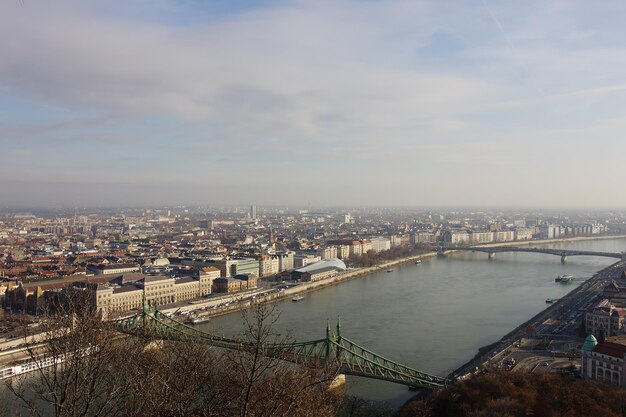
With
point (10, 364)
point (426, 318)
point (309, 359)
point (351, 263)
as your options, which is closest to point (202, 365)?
point (309, 359)

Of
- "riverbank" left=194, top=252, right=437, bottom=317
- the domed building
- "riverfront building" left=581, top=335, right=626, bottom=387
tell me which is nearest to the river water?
"riverbank" left=194, top=252, right=437, bottom=317

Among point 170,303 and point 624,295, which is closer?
point 624,295

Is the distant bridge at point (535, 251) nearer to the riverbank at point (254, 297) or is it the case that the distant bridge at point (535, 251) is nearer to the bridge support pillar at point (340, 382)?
the riverbank at point (254, 297)

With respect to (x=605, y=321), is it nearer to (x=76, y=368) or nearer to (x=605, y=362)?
(x=605, y=362)

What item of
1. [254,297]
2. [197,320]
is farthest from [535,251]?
[197,320]

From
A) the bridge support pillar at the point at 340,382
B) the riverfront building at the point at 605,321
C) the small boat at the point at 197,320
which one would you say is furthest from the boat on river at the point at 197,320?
the riverfront building at the point at 605,321

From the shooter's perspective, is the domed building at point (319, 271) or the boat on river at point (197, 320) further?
the domed building at point (319, 271)

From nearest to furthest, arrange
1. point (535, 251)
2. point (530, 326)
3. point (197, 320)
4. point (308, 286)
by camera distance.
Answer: point (530, 326), point (197, 320), point (308, 286), point (535, 251)

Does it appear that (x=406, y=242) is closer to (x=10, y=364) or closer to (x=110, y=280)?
(x=110, y=280)

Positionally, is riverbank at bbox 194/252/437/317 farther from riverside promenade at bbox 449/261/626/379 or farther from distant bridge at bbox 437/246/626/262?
distant bridge at bbox 437/246/626/262
